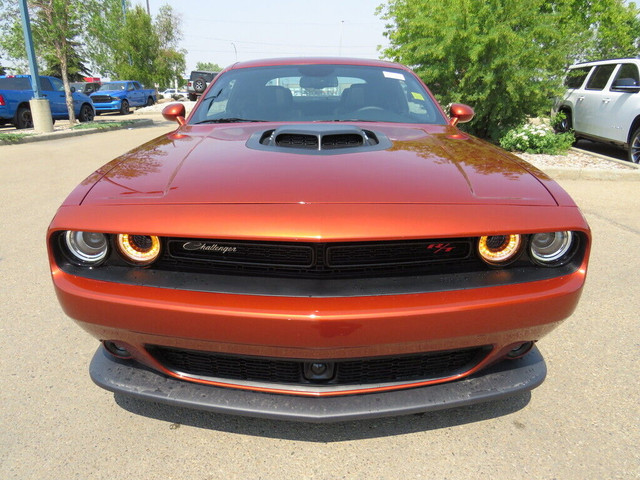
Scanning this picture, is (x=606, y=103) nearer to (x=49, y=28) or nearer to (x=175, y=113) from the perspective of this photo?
(x=175, y=113)

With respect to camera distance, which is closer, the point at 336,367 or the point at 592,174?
the point at 336,367

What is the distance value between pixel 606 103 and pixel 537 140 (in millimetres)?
1170

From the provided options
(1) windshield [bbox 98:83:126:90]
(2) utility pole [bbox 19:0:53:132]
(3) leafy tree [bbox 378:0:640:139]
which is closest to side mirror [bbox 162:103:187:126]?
(3) leafy tree [bbox 378:0:640:139]

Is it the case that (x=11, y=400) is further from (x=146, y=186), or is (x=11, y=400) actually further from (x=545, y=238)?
(x=545, y=238)

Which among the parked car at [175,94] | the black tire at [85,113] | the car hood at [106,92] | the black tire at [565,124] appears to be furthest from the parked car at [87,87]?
the black tire at [565,124]

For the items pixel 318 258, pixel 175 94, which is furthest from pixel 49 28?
pixel 175 94

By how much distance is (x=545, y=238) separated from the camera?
164cm

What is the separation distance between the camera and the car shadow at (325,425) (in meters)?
1.82

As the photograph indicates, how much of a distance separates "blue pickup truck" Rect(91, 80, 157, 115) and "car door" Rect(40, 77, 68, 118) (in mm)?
6169

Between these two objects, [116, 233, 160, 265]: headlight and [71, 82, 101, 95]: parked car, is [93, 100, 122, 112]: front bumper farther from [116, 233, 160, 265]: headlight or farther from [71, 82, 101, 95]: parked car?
[116, 233, 160, 265]: headlight

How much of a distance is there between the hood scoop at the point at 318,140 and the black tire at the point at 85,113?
18059 millimetres

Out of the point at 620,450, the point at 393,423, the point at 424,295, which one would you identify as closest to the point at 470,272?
the point at 424,295

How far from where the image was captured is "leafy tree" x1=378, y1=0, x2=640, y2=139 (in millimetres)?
7867

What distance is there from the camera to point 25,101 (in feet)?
46.5
